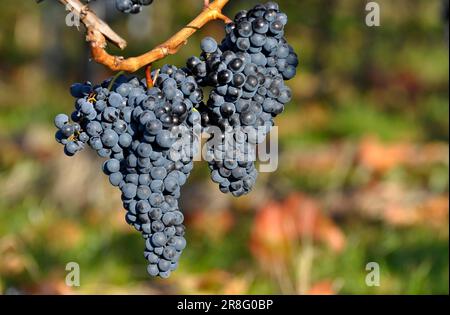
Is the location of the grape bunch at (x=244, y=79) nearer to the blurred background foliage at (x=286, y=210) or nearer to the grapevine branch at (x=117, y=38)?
the grapevine branch at (x=117, y=38)

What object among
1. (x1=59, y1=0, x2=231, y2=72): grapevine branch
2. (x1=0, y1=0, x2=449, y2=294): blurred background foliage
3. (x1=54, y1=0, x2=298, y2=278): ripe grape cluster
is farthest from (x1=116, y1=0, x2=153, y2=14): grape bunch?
(x1=0, y1=0, x2=449, y2=294): blurred background foliage

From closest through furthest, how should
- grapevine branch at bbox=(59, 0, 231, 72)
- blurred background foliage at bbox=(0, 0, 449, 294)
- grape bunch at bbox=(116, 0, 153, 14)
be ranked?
grapevine branch at bbox=(59, 0, 231, 72) → grape bunch at bbox=(116, 0, 153, 14) → blurred background foliage at bbox=(0, 0, 449, 294)

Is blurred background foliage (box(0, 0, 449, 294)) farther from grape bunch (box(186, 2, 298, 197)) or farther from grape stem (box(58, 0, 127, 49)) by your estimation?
grape stem (box(58, 0, 127, 49))

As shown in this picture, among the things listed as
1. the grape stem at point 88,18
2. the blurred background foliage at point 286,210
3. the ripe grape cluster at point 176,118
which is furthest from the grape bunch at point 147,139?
the blurred background foliage at point 286,210
